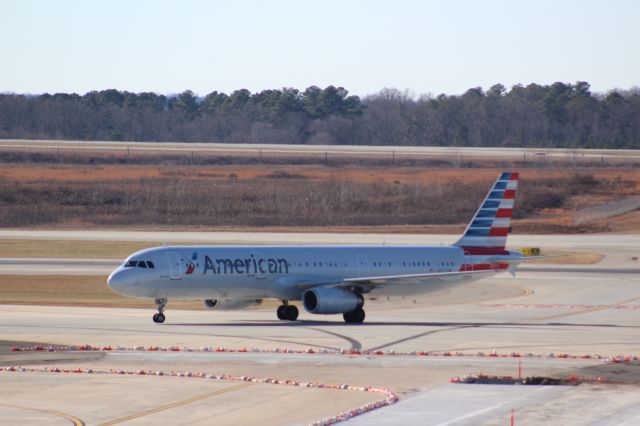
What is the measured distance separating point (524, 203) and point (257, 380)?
3354 inches

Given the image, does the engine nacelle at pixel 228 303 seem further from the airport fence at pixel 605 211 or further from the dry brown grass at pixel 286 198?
the airport fence at pixel 605 211

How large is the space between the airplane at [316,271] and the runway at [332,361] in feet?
3.91

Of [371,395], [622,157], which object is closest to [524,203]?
[622,157]

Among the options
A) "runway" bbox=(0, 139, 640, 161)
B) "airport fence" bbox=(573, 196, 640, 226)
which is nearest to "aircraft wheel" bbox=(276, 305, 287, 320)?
"airport fence" bbox=(573, 196, 640, 226)

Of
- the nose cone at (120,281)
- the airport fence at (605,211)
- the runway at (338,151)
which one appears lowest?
the nose cone at (120,281)

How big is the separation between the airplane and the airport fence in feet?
174

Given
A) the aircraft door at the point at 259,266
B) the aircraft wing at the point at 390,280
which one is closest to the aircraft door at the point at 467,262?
the aircraft wing at the point at 390,280

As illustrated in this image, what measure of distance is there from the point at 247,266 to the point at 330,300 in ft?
11.9

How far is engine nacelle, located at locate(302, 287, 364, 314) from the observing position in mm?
49406

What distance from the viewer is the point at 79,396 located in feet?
100

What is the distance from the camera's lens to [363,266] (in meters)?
52.5

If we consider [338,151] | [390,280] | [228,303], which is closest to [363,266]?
[390,280]

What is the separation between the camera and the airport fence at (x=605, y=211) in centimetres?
10881

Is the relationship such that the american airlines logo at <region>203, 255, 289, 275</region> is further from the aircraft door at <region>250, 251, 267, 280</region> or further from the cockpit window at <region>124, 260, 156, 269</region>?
the cockpit window at <region>124, 260, 156, 269</region>
